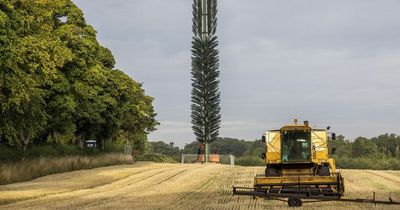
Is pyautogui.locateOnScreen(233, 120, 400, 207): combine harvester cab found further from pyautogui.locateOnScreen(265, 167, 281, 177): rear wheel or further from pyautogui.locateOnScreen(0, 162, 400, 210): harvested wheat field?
pyautogui.locateOnScreen(0, 162, 400, 210): harvested wheat field

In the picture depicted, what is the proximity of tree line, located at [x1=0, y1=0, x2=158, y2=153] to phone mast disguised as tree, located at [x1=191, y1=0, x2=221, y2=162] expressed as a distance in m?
10.5

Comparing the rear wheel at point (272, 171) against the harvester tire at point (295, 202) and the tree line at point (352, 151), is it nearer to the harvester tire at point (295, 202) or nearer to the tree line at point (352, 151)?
the tree line at point (352, 151)

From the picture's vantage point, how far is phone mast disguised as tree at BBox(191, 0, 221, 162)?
246ft

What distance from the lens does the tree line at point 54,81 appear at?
85.8ft

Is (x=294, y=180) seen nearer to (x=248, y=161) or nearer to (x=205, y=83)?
(x=248, y=161)

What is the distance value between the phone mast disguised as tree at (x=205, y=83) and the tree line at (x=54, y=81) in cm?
1050

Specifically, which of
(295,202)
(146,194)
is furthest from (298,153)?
(146,194)

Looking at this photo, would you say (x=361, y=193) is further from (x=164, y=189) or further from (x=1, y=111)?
(x=1, y=111)

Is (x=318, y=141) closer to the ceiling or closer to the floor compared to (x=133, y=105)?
closer to the floor

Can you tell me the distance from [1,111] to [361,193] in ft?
59.1

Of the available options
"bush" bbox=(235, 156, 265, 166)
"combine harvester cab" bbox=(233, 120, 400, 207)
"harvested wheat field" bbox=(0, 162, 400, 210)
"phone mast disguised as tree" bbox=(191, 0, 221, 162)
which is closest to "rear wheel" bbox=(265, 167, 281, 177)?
"combine harvester cab" bbox=(233, 120, 400, 207)

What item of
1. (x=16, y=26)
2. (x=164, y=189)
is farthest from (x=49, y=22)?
(x=164, y=189)

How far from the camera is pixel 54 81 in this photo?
38469mm

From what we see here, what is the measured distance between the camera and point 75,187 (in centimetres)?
2753
